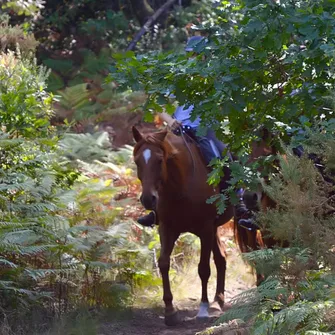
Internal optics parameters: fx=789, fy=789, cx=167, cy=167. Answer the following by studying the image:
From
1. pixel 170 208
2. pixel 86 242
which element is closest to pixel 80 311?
pixel 86 242

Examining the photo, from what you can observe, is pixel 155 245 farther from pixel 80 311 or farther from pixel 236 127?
pixel 236 127

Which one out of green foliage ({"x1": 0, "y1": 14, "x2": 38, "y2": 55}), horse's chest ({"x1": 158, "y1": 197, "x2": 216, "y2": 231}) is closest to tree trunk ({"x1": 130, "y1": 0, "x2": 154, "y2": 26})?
green foliage ({"x1": 0, "y1": 14, "x2": 38, "y2": 55})

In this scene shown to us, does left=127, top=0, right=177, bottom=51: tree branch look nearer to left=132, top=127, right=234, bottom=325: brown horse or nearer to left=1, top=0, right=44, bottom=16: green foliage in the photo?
left=1, top=0, right=44, bottom=16: green foliage

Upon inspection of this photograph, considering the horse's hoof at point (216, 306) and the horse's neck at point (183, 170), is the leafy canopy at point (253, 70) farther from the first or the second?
the horse's hoof at point (216, 306)

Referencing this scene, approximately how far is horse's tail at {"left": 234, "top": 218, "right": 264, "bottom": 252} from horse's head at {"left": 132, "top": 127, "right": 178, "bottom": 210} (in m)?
1.96

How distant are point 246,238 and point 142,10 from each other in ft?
33.1

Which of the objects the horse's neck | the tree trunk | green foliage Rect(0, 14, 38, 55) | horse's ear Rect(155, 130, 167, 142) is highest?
the tree trunk

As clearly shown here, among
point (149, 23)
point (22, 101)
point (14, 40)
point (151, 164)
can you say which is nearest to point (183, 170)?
point (151, 164)

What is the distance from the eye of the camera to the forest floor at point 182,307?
9.24m

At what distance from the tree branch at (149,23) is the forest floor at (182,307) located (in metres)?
6.42

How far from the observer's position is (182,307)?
35.1 ft

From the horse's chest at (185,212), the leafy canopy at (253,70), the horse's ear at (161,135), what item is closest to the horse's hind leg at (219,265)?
the horse's chest at (185,212)

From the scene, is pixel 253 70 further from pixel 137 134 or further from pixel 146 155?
pixel 137 134

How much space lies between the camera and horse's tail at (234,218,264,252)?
1069 cm
